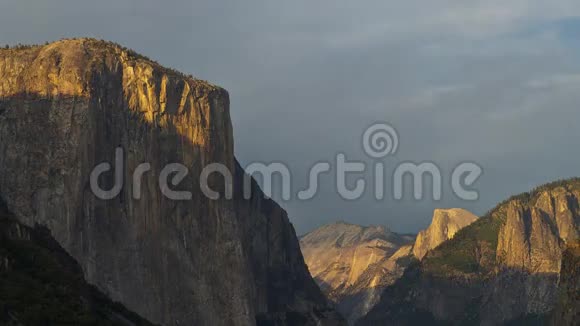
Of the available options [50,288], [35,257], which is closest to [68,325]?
[50,288]

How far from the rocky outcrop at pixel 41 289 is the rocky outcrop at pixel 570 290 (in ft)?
156

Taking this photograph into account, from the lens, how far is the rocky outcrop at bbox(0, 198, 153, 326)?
350 ft

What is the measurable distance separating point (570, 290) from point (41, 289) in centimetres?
6611

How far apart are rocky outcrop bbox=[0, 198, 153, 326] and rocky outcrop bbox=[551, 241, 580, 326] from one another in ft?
156

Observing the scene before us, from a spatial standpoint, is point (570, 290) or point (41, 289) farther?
point (570, 290)

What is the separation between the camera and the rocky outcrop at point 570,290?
5945 inches

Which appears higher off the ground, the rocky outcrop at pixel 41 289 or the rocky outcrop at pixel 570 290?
the rocky outcrop at pixel 41 289

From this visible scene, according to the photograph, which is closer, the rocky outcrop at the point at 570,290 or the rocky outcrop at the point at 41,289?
the rocky outcrop at the point at 41,289

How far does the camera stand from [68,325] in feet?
348

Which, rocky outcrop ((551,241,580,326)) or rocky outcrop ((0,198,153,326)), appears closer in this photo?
rocky outcrop ((0,198,153,326))

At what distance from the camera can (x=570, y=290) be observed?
509ft

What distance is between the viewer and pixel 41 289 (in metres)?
115

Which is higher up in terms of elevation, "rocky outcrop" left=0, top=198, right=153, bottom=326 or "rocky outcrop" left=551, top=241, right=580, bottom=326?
"rocky outcrop" left=0, top=198, right=153, bottom=326

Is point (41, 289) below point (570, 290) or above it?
above
